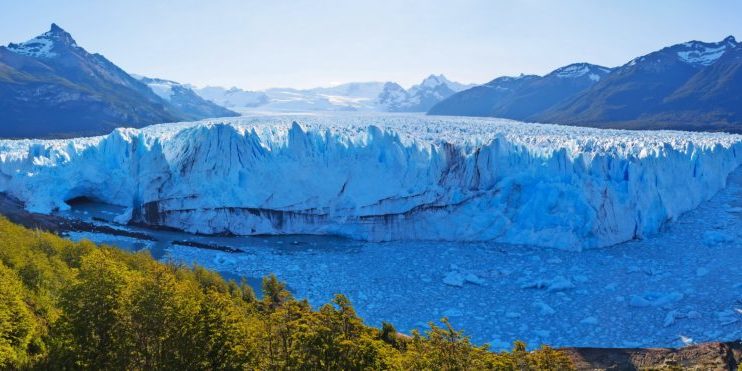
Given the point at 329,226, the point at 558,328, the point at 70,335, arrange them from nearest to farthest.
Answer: the point at 70,335 < the point at 558,328 < the point at 329,226

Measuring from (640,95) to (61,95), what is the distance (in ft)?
187

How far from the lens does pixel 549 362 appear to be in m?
5.79

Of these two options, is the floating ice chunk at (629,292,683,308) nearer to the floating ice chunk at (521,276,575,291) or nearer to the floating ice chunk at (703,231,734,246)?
the floating ice chunk at (521,276,575,291)

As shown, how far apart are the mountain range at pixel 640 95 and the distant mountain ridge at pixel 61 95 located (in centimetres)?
3932

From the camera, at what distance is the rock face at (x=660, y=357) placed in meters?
9.01

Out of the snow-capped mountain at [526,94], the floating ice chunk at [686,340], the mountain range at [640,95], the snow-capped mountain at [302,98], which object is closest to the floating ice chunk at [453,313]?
the floating ice chunk at [686,340]

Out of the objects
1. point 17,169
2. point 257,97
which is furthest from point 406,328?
point 257,97

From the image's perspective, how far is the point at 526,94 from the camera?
254 ft

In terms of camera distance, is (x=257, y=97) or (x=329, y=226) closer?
(x=329, y=226)

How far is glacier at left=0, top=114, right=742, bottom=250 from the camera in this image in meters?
17.0

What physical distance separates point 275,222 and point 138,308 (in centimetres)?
1249

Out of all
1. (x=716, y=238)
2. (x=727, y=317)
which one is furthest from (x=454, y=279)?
(x=716, y=238)

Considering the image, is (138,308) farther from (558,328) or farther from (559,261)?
(559,261)

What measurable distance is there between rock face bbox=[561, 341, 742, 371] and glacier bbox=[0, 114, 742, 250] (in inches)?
259
